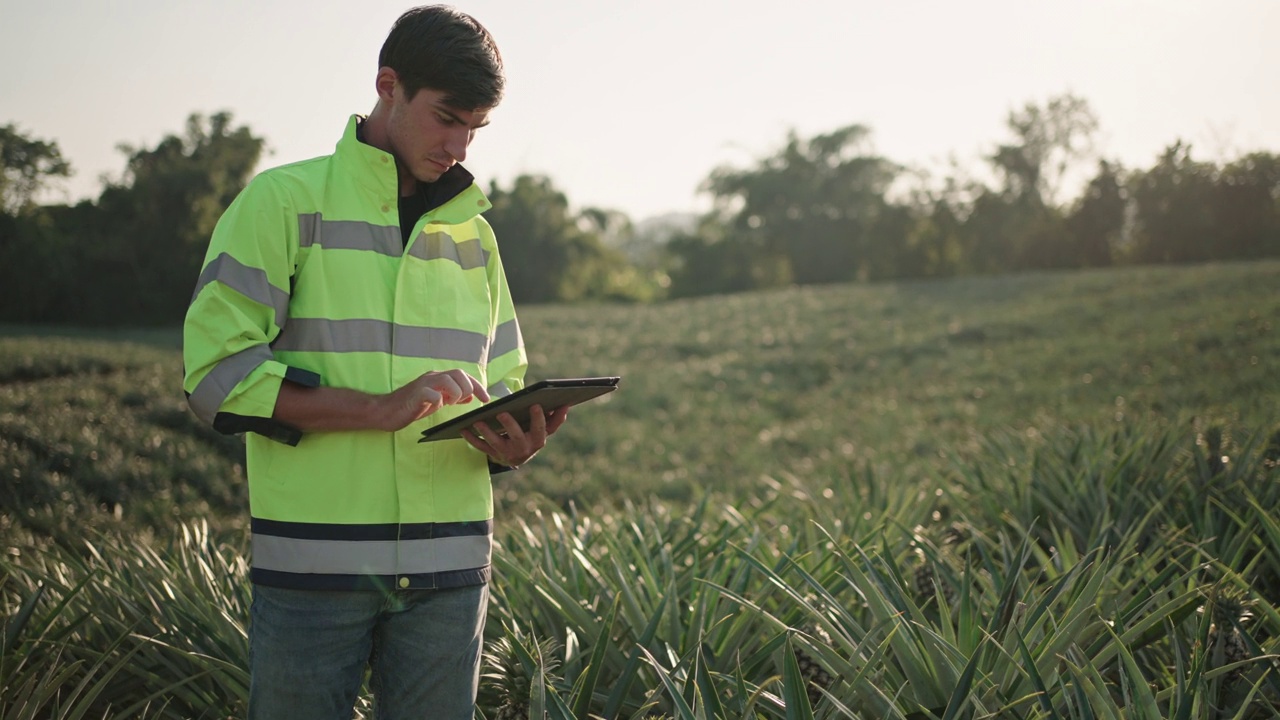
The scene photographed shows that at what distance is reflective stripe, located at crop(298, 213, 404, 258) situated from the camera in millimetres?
1878

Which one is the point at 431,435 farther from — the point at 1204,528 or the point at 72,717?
the point at 1204,528

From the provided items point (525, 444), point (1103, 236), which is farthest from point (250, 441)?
point (1103, 236)

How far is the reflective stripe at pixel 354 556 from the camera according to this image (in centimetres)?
181

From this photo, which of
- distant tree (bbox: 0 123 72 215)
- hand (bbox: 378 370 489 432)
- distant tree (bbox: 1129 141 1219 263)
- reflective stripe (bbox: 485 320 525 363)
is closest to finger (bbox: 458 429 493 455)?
hand (bbox: 378 370 489 432)

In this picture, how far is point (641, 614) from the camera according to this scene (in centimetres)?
273

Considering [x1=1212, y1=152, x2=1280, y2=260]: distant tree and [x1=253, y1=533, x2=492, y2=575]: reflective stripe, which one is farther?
[x1=1212, y1=152, x2=1280, y2=260]: distant tree

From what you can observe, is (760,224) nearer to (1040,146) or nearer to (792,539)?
(1040,146)

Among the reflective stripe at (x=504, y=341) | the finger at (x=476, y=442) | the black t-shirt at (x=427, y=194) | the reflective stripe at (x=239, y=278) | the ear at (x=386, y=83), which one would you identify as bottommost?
the finger at (x=476, y=442)

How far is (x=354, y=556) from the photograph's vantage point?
1.82 meters

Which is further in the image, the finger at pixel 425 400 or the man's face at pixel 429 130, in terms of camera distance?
the man's face at pixel 429 130

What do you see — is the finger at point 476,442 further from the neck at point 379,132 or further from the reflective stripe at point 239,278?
the neck at point 379,132

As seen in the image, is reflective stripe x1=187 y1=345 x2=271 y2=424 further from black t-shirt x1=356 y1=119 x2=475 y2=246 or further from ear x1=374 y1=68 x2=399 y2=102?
ear x1=374 y1=68 x2=399 y2=102

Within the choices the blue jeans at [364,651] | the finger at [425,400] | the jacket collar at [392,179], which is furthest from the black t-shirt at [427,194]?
the blue jeans at [364,651]

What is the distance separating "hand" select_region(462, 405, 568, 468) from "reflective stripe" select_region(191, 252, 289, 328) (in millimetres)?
428
